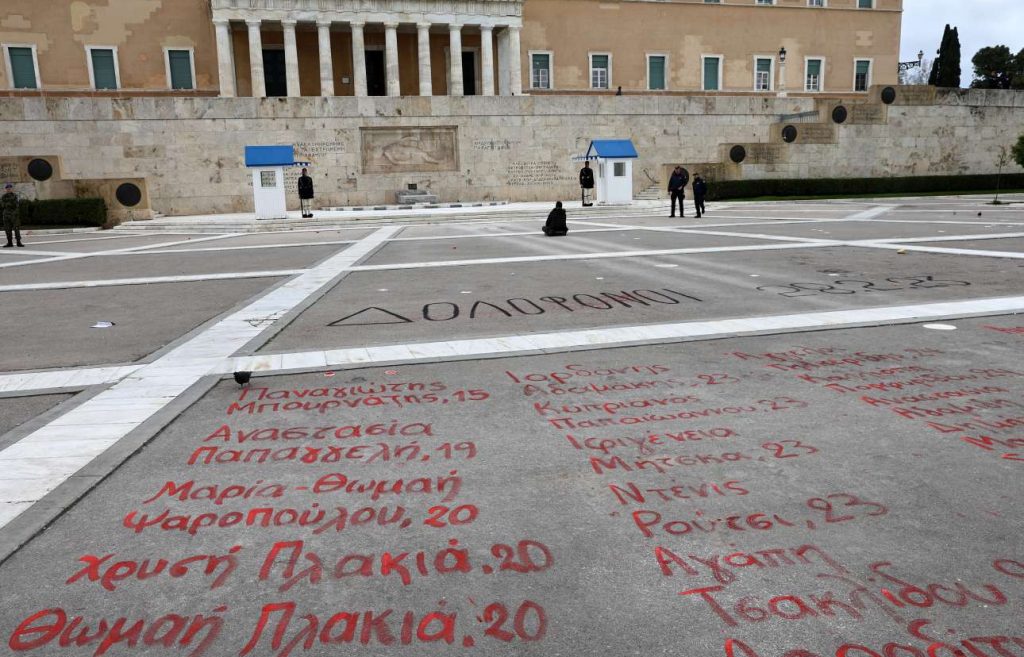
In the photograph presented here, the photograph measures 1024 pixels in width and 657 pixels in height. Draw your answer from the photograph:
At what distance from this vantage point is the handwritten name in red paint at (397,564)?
3031 mm

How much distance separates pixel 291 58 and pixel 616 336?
39.0 meters

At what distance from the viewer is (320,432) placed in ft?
15.6

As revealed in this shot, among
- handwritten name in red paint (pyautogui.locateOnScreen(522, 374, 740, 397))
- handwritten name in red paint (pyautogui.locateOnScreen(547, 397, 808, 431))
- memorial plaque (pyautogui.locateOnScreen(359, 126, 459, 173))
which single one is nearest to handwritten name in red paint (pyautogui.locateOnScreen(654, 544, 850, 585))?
handwritten name in red paint (pyautogui.locateOnScreen(547, 397, 808, 431))

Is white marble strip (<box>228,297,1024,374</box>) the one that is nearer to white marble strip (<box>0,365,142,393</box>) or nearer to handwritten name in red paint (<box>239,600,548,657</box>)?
white marble strip (<box>0,365,142,393</box>)

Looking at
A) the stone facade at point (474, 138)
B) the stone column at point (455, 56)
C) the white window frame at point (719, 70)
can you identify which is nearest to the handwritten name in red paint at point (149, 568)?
the stone facade at point (474, 138)

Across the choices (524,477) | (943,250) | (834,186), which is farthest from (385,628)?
(834,186)

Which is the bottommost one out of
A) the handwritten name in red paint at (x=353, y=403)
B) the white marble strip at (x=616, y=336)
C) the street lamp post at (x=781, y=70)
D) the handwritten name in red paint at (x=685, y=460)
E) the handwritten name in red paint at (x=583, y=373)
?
the handwritten name in red paint at (x=685, y=460)

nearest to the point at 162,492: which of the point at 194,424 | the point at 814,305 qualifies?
the point at 194,424

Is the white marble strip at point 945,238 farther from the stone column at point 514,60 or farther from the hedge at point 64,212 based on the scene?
the stone column at point 514,60

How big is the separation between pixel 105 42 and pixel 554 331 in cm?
4459

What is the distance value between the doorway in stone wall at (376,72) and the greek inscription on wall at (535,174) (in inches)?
702

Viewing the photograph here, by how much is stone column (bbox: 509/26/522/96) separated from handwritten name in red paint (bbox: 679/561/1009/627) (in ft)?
143

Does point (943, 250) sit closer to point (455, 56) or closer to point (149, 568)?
point (149, 568)

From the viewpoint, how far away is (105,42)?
4184 cm
